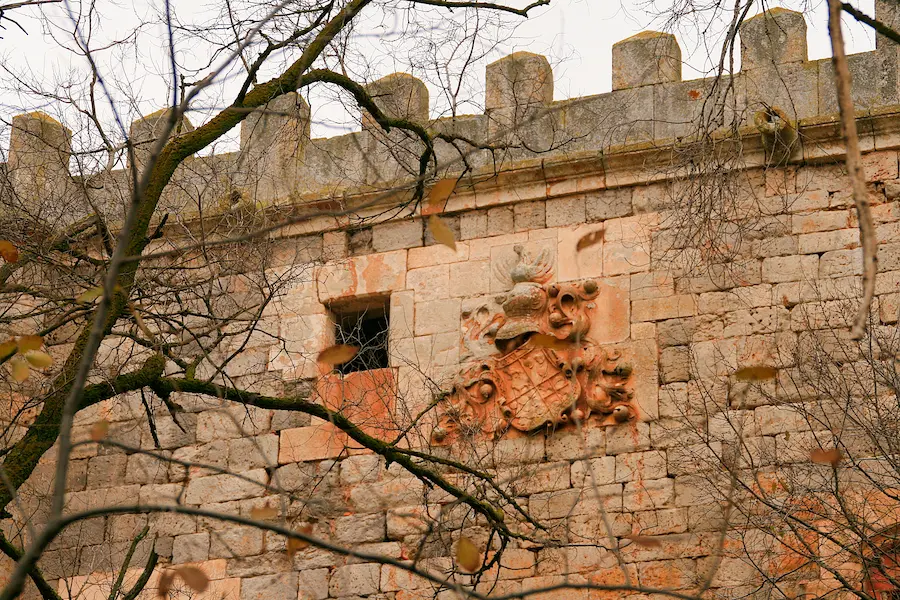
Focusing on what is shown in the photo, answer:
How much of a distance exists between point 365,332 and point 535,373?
1.45m

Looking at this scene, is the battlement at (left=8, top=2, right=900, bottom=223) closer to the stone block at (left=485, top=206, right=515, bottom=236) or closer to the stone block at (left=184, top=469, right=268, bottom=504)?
the stone block at (left=485, top=206, right=515, bottom=236)

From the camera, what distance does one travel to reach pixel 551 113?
29.7 feet

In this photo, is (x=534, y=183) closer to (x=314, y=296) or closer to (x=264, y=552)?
(x=314, y=296)

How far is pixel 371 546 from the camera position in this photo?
8.42 m

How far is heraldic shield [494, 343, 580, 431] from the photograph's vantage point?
327 inches

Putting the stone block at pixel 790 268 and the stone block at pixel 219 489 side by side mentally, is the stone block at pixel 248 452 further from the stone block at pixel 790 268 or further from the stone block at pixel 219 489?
the stone block at pixel 790 268

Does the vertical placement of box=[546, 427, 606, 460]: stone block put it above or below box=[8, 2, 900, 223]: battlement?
below

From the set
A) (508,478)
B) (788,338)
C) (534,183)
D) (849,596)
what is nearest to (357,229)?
(534,183)

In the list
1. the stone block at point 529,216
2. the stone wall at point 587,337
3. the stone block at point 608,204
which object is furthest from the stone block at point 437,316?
the stone block at point 608,204

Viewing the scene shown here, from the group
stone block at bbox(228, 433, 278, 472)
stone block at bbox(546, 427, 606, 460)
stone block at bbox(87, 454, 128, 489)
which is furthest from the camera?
stone block at bbox(87, 454, 128, 489)

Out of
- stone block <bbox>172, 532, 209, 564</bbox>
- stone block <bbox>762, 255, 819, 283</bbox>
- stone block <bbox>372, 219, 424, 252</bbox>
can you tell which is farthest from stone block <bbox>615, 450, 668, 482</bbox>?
stone block <bbox>172, 532, 209, 564</bbox>

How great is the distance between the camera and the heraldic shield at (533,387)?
8.30m

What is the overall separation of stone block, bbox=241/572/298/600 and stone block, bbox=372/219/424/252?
2.02 m

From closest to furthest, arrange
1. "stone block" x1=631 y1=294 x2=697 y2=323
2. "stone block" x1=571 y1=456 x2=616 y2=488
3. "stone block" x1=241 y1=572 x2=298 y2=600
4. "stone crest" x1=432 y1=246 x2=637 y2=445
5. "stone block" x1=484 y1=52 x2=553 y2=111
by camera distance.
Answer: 1. "stone block" x1=571 y1=456 x2=616 y2=488
2. "stone crest" x1=432 y1=246 x2=637 y2=445
3. "stone block" x1=631 y1=294 x2=697 y2=323
4. "stone block" x1=241 y1=572 x2=298 y2=600
5. "stone block" x1=484 y1=52 x2=553 y2=111
